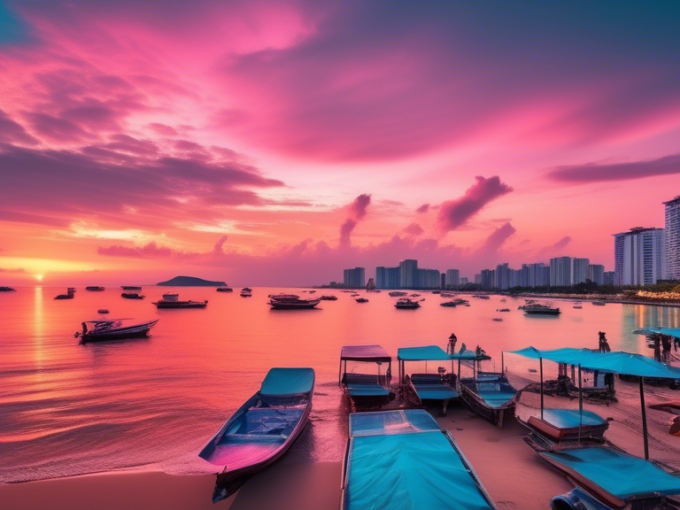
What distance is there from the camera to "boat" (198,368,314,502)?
9359 millimetres

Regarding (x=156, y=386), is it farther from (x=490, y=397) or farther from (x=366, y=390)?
(x=490, y=397)

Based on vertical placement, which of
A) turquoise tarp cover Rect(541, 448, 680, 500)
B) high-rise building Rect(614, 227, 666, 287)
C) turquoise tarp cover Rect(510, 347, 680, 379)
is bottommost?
turquoise tarp cover Rect(541, 448, 680, 500)

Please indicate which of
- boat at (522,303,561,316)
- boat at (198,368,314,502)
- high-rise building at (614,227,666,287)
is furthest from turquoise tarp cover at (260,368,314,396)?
high-rise building at (614,227,666,287)

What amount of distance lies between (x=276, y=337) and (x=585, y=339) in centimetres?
3582

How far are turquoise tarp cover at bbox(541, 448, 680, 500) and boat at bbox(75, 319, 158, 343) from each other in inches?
1689

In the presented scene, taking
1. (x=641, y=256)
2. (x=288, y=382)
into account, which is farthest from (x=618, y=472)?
(x=641, y=256)

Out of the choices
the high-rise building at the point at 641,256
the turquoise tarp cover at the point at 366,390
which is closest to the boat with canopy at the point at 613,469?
the turquoise tarp cover at the point at 366,390

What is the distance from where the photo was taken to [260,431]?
1218 centimetres

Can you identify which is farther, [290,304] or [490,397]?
[290,304]

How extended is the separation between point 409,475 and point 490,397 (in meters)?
10.0

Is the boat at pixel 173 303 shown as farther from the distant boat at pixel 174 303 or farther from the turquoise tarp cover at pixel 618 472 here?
the turquoise tarp cover at pixel 618 472

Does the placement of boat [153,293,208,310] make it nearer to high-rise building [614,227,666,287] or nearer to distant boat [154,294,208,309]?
distant boat [154,294,208,309]

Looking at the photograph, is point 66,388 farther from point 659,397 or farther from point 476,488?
point 659,397

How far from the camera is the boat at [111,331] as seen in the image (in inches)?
1572
